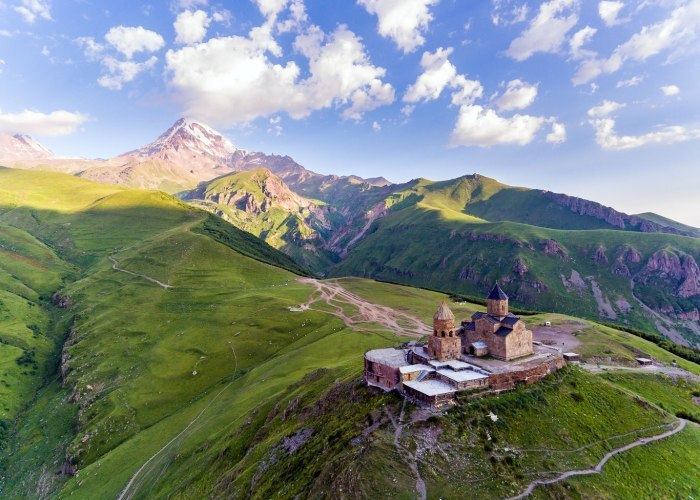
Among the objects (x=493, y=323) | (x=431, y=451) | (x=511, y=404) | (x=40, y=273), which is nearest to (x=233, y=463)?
(x=431, y=451)

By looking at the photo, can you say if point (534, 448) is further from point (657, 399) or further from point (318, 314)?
point (318, 314)

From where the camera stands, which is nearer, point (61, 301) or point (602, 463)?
point (602, 463)

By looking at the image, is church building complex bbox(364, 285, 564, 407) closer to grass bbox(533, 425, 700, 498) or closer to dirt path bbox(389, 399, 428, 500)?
dirt path bbox(389, 399, 428, 500)

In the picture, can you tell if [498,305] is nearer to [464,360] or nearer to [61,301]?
[464,360]

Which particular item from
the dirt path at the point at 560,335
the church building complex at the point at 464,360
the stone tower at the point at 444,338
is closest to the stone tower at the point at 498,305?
the church building complex at the point at 464,360

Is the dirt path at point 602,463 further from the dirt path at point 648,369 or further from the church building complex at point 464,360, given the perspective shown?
the dirt path at point 648,369

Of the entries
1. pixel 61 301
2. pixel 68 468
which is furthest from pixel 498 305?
pixel 61 301
